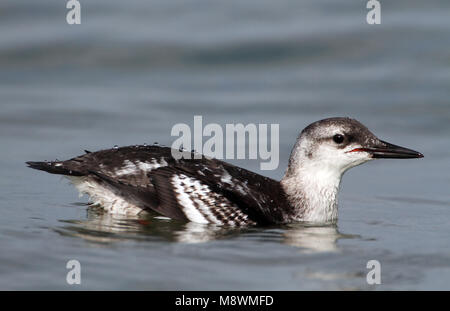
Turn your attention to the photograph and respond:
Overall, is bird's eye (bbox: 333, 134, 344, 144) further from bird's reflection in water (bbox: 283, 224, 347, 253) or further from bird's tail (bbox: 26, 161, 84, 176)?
bird's tail (bbox: 26, 161, 84, 176)

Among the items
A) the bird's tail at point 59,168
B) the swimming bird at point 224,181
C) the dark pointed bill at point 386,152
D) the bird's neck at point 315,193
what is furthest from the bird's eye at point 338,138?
the bird's tail at point 59,168

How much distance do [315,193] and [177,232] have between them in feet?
5.27

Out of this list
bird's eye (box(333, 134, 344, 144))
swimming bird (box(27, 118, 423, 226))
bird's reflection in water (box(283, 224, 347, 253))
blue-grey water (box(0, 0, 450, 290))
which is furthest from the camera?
bird's eye (box(333, 134, 344, 144))

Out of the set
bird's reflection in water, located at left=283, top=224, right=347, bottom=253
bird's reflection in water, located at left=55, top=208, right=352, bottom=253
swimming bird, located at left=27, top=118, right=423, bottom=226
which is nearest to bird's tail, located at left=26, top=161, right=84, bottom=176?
swimming bird, located at left=27, top=118, right=423, bottom=226

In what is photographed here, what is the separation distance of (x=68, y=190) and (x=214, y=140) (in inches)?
117

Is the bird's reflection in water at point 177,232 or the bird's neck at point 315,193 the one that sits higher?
the bird's neck at point 315,193

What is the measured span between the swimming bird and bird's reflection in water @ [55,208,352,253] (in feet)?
0.35

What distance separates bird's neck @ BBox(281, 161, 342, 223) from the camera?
9.02 metres

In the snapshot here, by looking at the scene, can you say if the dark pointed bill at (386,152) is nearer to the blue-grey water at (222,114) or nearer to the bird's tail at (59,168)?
the blue-grey water at (222,114)

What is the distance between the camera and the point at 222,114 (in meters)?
13.2

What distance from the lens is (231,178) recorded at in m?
8.76

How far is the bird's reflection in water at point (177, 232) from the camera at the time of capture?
7.91 m
